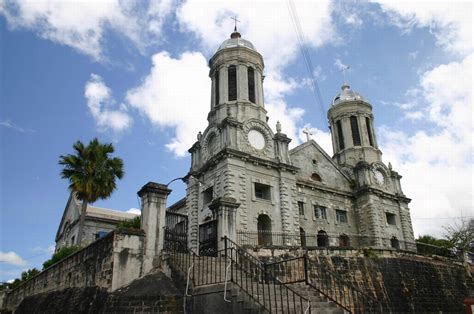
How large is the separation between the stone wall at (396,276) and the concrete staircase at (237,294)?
5.89m

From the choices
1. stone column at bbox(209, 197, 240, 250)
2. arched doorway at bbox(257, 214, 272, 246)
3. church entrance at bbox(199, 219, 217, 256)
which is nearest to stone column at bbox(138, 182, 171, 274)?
stone column at bbox(209, 197, 240, 250)

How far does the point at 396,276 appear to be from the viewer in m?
Answer: 19.5

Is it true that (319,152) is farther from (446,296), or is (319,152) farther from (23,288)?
(23,288)

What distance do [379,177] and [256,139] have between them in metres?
12.5

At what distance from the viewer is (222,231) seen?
14000mm

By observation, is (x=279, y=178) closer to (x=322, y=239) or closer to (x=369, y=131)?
(x=322, y=239)

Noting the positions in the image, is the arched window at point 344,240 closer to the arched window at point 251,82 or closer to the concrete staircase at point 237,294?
the arched window at point 251,82

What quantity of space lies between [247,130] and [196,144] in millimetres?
4130

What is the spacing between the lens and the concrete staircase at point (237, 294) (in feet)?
29.8

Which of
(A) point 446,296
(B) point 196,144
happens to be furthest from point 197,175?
(A) point 446,296

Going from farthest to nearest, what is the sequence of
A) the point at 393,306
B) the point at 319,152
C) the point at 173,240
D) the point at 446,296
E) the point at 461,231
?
the point at 461,231, the point at 319,152, the point at 446,296, the point at 393,306, the point at 173,240

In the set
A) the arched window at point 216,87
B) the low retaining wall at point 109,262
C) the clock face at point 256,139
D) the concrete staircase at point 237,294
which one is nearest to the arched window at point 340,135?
the clock face at point 256,139

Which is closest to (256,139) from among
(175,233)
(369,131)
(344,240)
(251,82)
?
(251,82)

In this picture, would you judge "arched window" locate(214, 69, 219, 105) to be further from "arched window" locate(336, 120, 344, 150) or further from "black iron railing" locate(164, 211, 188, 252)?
"black iron railing" locate(164, 211, 188, 252)
